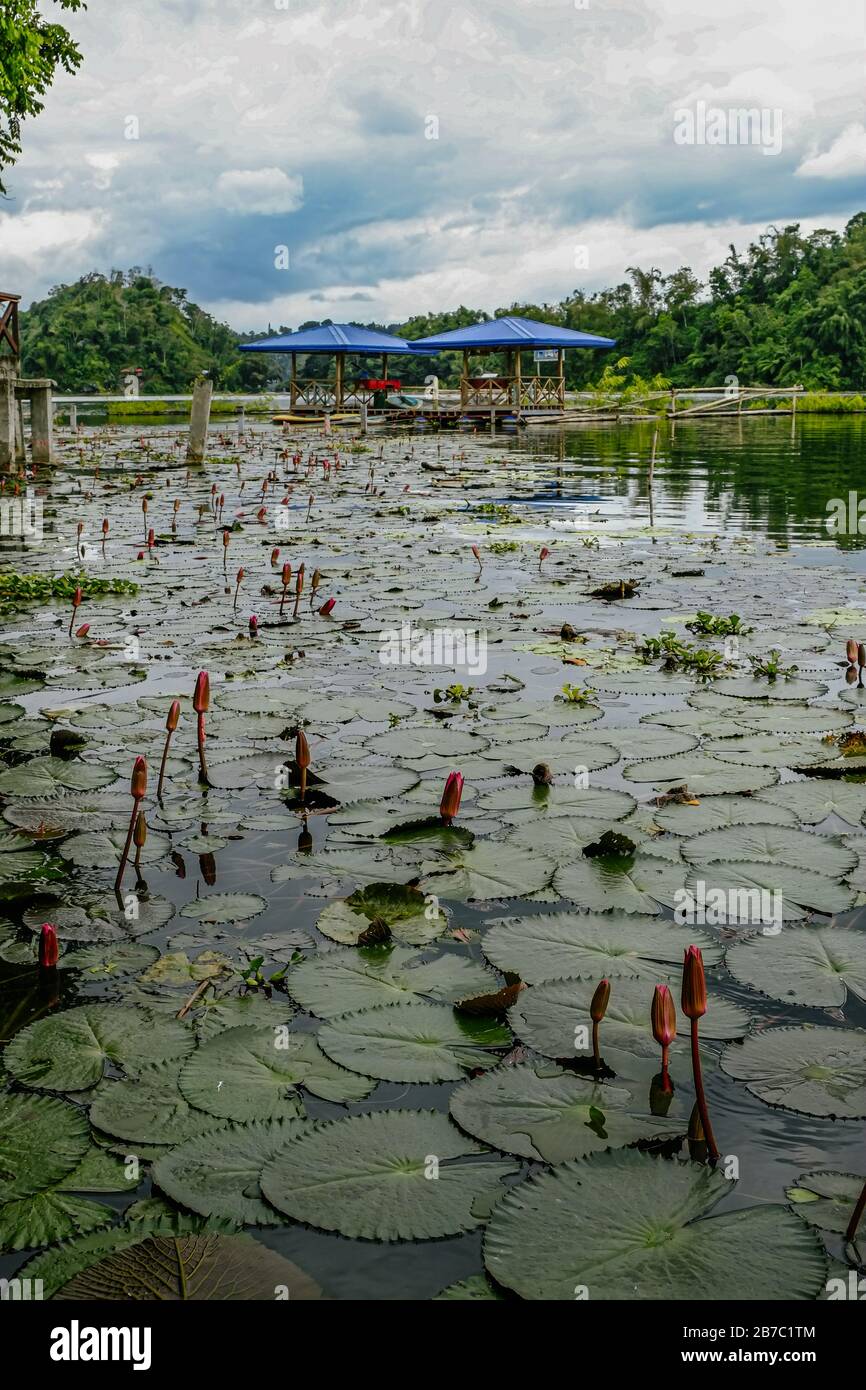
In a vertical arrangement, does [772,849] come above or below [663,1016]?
below

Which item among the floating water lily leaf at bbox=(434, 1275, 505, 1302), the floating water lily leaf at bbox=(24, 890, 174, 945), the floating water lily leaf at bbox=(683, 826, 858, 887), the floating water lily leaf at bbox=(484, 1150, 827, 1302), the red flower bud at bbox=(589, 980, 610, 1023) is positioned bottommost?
the floating water lily leaf at bbox=(434, 1275, 505, 1302)

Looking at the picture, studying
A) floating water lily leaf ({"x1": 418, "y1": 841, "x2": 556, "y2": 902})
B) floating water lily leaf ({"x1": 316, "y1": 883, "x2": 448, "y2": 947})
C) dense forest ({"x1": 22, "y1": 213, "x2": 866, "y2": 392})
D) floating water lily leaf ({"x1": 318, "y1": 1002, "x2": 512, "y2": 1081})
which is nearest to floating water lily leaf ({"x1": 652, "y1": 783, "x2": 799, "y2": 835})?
floating water lily leaf ({"x1": 418, "y1": 841, "x2": 556, "y2": 902})

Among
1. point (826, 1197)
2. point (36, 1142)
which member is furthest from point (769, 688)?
point (36, 1142)

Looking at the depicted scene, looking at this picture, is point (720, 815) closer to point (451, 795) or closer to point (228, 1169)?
point (451, 795)

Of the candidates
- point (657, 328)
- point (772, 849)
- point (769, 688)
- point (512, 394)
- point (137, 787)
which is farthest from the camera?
point (657, 328)

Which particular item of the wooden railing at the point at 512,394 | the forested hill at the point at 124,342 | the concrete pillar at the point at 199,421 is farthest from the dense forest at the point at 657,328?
the concrete pillar at the point at 199,421

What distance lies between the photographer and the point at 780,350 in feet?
181

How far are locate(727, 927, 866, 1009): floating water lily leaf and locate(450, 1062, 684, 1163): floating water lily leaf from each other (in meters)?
0.56

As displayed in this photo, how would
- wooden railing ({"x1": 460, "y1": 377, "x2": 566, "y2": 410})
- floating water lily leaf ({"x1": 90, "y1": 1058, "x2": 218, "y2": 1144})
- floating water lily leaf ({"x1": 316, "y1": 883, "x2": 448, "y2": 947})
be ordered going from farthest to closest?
wooden railing ({"x1": 460, "y1": 377, "x2": 566, "y2": 410}), floating water lily leaf ({"x1": 316, "y1": 883, "x2": 448, "y2": 947}), floating water lily leaf ({"x1": 90, "y1": 1058, "x2": 218, "y2": 1144})

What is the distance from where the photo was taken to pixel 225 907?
3014 mm

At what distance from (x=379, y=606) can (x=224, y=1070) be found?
510cm

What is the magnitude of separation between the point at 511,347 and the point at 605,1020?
34.9m

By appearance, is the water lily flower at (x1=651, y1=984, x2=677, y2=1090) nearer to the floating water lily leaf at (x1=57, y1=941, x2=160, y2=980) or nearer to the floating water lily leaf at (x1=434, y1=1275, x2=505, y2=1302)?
the floating water lily leaf at (x1=434, y1=1275, x2=505, y2=1302)

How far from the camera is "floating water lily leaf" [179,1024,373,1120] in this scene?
2186 mm
